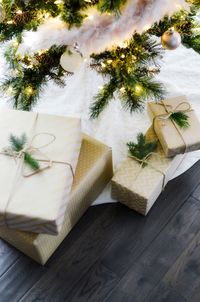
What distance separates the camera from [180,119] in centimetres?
114

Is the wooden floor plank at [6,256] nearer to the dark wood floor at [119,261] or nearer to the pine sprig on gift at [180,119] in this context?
the dark wood floor at [119,261]

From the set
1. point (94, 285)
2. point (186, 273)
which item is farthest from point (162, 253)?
point (94, 285)

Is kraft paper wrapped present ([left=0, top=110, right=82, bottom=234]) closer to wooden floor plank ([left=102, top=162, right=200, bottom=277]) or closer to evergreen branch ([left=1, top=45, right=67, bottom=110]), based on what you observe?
evergreen branch ([left=1, top=45, right=67, bottom=110])

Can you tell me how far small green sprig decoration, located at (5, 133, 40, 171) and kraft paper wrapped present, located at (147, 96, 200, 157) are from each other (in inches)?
16.5

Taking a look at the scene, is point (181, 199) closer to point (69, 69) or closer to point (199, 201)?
point (199, 201)

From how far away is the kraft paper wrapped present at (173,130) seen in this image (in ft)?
3.61

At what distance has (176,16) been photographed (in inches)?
41.6

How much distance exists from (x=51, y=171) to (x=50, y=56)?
14.3 inches

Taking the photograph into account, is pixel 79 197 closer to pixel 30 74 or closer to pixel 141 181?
pixel 141 181

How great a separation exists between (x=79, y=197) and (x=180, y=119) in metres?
0.41

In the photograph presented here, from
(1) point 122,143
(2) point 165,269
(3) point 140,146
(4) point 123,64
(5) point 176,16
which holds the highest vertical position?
(5) point 176,16

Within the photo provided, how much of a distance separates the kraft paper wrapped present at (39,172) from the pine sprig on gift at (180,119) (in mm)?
329

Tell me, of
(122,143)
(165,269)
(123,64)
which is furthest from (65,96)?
(165,269)

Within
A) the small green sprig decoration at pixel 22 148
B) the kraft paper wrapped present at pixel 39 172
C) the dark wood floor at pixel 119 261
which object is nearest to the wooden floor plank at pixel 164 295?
the dark wood floor at pixel 119 261
